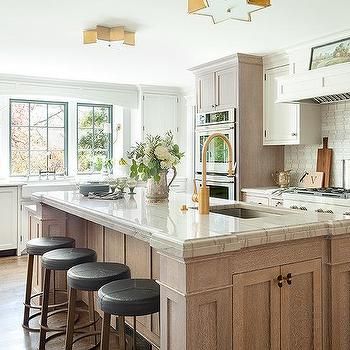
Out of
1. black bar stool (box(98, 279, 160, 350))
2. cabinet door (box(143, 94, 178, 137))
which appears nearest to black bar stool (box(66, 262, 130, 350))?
black bar stool (box(98, 279, 160, 350))

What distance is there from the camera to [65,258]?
2.83m

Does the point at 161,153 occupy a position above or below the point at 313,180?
above

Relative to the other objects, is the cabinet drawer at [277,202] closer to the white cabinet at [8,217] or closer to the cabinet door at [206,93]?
the cabinet door at [206,93]

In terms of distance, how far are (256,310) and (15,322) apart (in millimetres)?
2239

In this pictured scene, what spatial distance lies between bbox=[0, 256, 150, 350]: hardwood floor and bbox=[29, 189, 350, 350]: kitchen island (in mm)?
1051

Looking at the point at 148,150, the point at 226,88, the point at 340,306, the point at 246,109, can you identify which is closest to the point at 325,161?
the point at 246,109

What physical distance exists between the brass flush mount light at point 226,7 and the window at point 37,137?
431cm

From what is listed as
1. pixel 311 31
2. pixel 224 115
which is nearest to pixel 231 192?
pixel 224 115

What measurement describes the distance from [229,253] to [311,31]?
10.5ft

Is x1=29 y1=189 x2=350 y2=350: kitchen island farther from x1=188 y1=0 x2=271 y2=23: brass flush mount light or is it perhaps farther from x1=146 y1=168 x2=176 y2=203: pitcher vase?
x1=188 y1=0 x2=271 y2=23: brass flush mount light

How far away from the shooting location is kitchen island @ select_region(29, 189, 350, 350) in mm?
1656

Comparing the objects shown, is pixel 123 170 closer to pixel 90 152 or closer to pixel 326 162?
pixel 90 152

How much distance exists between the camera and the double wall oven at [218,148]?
5.26m

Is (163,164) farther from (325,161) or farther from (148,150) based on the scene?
(325,161)
